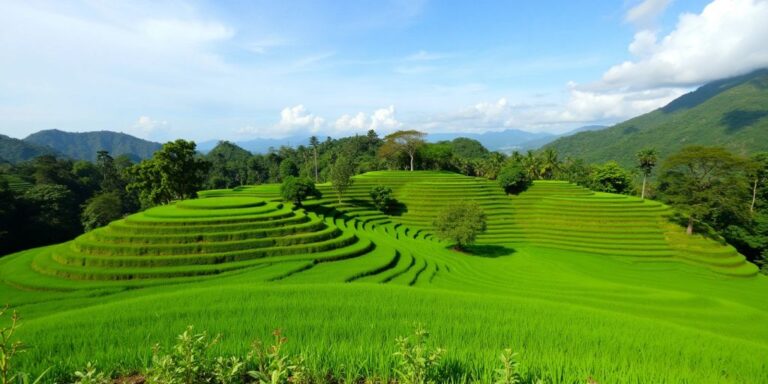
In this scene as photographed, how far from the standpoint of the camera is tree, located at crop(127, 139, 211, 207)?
44.4 meters

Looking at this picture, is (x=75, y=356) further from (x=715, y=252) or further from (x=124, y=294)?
(x=715, y=252)

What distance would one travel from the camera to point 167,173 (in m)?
44.8

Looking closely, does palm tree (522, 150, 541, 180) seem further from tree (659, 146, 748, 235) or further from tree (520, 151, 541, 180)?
tree (659, 146, 748, 235)

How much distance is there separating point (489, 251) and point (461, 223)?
6.20 meters

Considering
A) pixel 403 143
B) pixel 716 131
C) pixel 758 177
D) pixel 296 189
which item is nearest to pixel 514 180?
pixel 403 143

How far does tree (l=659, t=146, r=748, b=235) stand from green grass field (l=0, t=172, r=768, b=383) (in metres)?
4.33

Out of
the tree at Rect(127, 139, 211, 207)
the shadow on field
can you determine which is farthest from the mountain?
the tree at Rect(127, 139, 211, 207)

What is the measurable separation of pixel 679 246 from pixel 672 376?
52.0m

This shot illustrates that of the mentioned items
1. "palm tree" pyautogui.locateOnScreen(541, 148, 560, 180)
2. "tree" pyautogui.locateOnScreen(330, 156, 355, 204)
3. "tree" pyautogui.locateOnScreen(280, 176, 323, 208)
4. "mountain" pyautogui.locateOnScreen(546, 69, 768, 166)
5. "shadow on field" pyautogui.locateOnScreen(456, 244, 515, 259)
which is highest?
"mountain" pyautogui.locateOnScreen(546, 69, 768, 166)

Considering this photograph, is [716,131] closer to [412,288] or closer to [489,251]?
[489,251]

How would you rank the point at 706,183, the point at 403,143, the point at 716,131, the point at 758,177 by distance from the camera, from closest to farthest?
1. the point at 706,183
2. the point at 758,177
3. the point at 403,143
4. the point at 716,131

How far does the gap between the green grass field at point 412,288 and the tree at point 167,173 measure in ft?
27.3

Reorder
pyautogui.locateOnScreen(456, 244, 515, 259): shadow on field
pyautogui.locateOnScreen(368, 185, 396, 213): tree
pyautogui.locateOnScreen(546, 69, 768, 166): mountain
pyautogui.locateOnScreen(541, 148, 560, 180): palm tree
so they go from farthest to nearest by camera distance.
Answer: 1. pyautogui.locateOnScreen(546, 69, 768, 166): mountain
2. pyautogui.locateOnScreen(541, 148, 560, 180): palm tree
3. pyautogui.locateOnScreen(368, 185, 396, 213): tree
4. pyautogui.locateOnScreen(456, 244, 515, 259): shadow on field

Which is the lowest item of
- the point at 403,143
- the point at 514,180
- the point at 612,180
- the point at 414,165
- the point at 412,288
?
the point at 412,288
